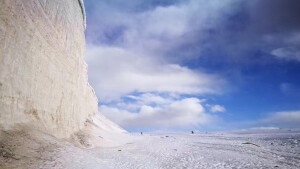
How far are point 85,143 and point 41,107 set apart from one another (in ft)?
15.0

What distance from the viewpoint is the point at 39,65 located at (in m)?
8.34

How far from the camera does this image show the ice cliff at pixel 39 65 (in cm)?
638

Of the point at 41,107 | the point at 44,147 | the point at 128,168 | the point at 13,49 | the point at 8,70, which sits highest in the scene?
the point at 13,49

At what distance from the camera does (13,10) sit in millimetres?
6672

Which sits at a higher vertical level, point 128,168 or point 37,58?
point 37,58

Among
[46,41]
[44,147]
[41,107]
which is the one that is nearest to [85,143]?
[41,107]

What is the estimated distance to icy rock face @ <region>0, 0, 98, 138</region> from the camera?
20.9ft

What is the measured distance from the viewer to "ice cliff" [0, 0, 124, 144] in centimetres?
638

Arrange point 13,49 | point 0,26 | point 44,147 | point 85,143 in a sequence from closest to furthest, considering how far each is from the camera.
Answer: point 0,26 → point 13,49 → point 44,147 → point 85,143

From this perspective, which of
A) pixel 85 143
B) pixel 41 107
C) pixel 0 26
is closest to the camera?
pixel 0 26

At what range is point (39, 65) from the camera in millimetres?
8336

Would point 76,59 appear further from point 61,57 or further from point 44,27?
point 44,27

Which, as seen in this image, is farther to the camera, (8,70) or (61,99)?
(61,99)

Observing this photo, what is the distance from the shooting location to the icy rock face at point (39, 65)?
6.38m
